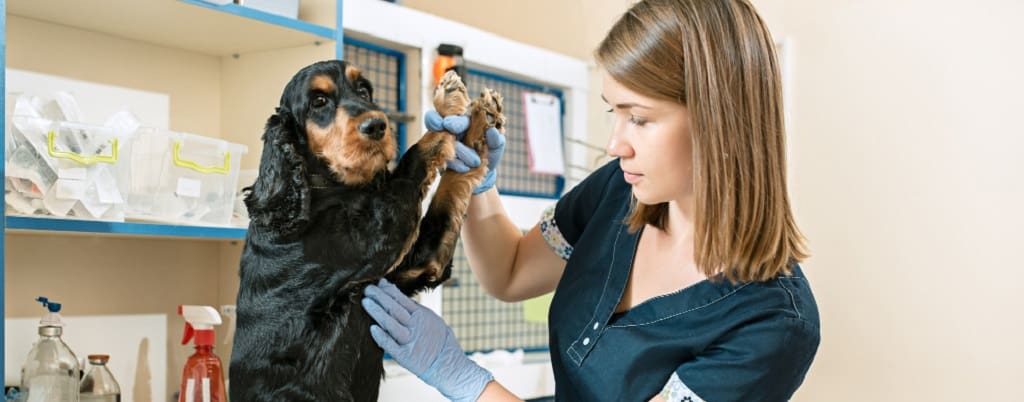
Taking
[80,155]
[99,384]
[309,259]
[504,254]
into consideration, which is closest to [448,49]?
[504,254]

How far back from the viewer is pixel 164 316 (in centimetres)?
210

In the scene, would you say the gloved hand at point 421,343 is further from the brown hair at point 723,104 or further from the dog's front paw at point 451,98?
the brown hair at point 723,104

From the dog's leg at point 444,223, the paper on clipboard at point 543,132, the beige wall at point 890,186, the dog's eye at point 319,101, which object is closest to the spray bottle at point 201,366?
the beige wall at point 890,186

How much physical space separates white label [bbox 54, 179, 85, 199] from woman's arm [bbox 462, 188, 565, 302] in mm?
678

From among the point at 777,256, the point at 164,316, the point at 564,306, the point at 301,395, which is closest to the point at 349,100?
the point at 301,395

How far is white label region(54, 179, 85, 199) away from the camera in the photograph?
5.16 ft

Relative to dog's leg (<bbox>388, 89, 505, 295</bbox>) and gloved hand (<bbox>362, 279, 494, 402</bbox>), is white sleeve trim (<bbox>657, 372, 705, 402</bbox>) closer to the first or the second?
gloved hand (<bbox>362, 279, 494, 402</bbox>)

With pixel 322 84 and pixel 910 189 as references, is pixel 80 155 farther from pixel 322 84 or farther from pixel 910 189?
pixel 910 189

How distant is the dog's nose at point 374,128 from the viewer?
1229 millimetres

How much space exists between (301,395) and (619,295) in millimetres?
586

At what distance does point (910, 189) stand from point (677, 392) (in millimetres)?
1521

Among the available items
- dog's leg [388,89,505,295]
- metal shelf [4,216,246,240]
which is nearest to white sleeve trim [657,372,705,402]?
dog's leg [388,89,505,295]

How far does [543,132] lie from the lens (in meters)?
2.91

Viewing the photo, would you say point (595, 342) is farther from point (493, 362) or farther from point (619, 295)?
point (493, 362)
